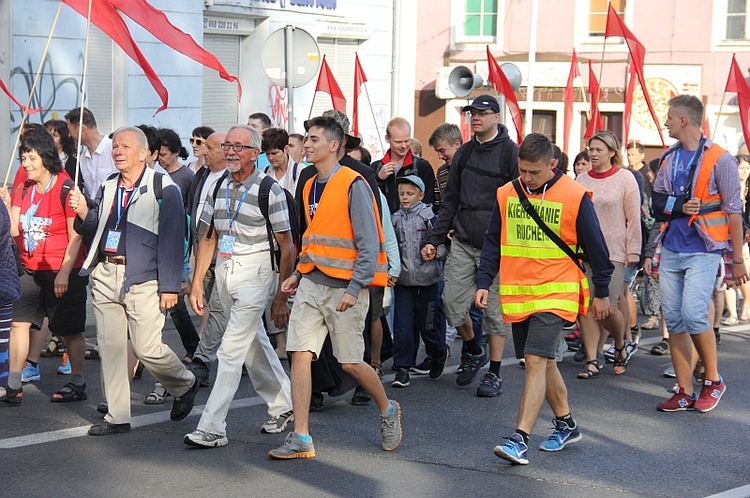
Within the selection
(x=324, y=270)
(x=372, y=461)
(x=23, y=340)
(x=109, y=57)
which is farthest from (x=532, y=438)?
(x=109, y=57)

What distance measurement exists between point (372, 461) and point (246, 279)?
1.26 metres

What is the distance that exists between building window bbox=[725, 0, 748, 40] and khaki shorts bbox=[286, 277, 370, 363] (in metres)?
24.9

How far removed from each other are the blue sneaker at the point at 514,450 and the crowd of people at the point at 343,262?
1cm

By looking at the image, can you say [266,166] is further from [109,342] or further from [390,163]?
[109,342]

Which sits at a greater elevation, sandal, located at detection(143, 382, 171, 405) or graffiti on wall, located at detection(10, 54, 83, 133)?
graffiti on wall, located at detection(10, 54, 83, 133)

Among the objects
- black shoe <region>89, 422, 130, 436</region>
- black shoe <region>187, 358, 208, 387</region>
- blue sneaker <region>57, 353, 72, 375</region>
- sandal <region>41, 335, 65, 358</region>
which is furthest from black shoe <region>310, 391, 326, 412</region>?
sandal <region>41, 335, 65, 358</region>

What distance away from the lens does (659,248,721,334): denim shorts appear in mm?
8289

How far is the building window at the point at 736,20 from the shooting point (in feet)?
97.5

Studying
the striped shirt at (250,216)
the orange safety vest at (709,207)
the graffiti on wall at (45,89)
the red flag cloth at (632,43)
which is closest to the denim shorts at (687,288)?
the orange safety vest at (709,207)

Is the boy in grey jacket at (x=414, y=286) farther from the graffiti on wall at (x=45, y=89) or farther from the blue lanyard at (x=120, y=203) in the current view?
the graffiti on wall at (x=45, y=89)

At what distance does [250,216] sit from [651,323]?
20.3 feet

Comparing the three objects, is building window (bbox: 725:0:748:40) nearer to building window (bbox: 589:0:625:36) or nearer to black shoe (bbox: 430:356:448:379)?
building window (bbox: 589:0:625:36)

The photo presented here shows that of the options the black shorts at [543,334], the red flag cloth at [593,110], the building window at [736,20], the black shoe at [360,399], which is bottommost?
the black shoe at [360,399]

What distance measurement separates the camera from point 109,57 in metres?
17.0
